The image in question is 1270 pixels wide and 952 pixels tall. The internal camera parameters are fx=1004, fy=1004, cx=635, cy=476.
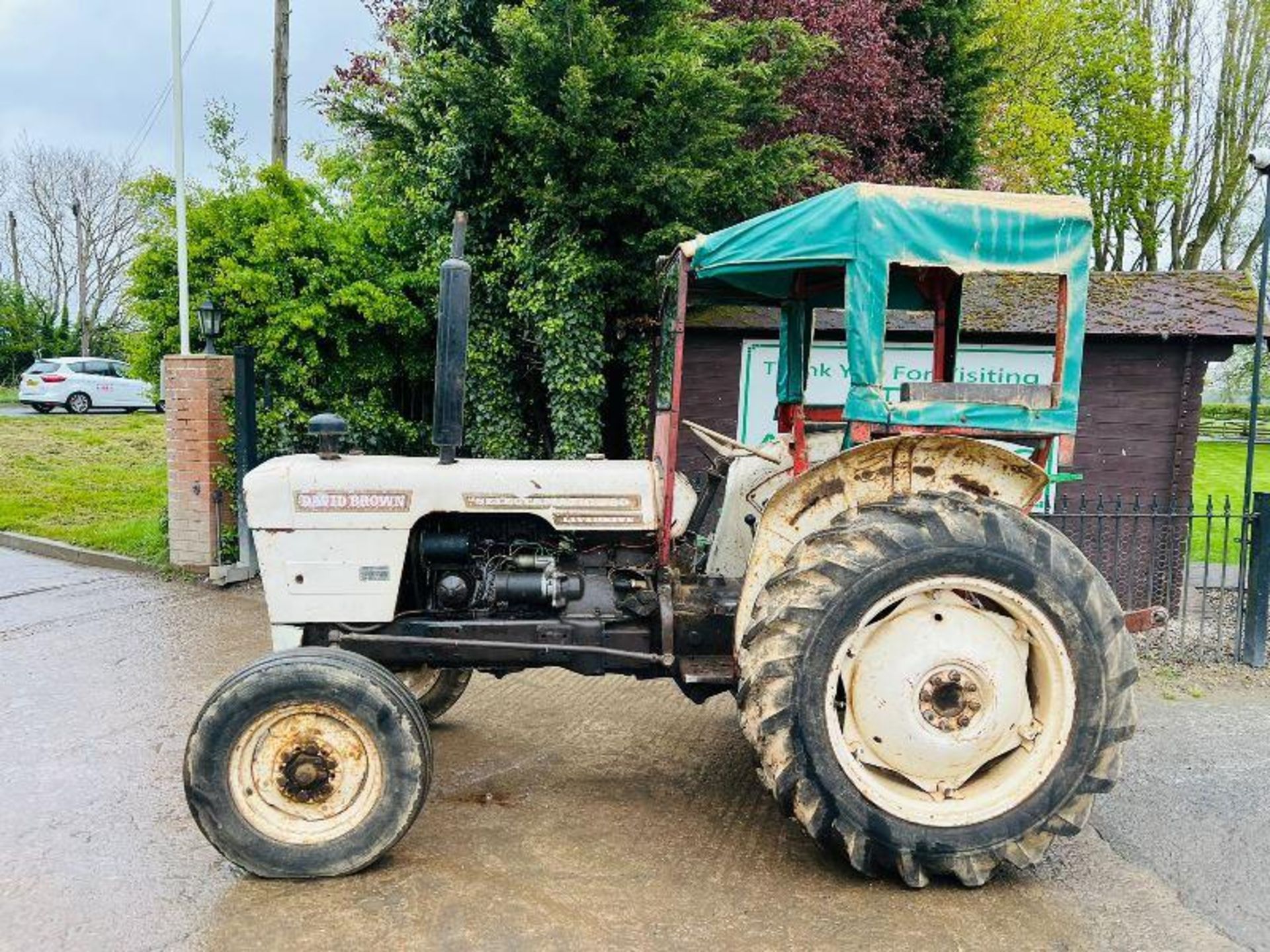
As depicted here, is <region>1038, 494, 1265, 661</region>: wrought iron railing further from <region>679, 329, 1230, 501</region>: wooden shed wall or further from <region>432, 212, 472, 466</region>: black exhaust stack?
<region>432, 212, 472, 466</region>: black exhaust stack

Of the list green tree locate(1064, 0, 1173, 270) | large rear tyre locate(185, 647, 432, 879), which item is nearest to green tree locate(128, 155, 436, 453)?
large rear tyre locate(185, 647, 432, 879)

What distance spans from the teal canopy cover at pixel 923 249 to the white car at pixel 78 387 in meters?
24.9

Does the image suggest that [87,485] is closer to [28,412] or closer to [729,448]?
[729,448]

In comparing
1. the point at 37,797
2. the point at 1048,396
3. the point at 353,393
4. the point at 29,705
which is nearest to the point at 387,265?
the point at 353,393

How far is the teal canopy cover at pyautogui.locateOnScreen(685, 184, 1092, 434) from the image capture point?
12.2 ft

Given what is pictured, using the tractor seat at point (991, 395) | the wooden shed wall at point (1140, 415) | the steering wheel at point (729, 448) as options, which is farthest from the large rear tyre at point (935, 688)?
the wooden shed wall at point (1140, 415)

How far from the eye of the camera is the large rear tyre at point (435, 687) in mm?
5211

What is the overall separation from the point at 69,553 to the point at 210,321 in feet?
10.4

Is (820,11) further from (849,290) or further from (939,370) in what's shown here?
(849,290)

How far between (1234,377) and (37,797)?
36391 mm

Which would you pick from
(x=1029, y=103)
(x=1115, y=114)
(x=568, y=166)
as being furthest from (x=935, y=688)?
(x=1115, y=114)

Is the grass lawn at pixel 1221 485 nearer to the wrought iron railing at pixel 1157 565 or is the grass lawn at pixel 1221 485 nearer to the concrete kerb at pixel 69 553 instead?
the wrought iron railing at pixel 1157 565

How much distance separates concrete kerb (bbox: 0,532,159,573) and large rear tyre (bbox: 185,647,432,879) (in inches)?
250

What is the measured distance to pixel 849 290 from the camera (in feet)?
12.3
